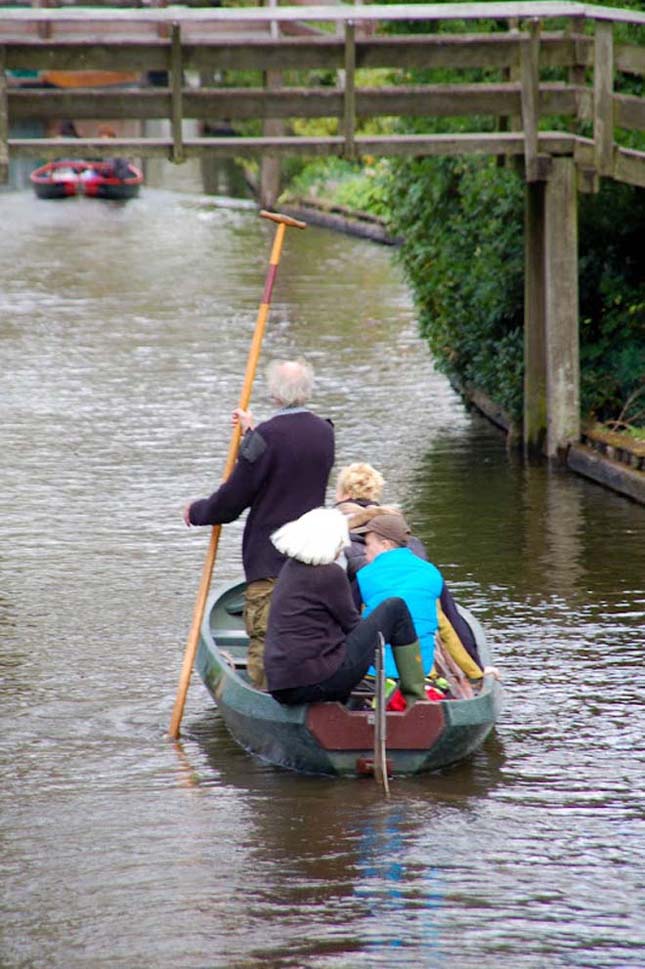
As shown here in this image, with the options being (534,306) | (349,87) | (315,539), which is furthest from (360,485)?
(534,306)

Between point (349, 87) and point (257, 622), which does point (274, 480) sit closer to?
point (257, 622)

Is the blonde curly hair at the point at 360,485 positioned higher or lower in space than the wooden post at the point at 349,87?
lower

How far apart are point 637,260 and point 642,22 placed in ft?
9.25

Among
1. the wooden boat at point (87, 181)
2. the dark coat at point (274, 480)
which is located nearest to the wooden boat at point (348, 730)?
the dark coat at point (274, 480)

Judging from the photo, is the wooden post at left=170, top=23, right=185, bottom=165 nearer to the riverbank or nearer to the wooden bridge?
the wooden bridge

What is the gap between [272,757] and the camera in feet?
29.4

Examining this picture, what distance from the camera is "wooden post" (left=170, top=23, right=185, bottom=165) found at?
48.5 feet

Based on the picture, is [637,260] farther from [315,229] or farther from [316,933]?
[315,229]

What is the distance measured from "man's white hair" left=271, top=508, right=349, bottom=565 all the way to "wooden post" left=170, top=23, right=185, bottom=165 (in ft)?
22.8

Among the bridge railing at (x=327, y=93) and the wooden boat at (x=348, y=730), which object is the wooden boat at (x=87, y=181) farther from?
the wooden boat at (x=348, y=730)

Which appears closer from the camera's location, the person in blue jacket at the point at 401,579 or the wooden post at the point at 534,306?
the person in blue jacket at the point at 401,579

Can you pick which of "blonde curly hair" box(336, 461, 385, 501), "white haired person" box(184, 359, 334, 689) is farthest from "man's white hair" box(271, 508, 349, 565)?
"blonde curly hair" box(336, 461, 385, 501)

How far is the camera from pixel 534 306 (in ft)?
51.6

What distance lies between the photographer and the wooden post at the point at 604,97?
1454cm
